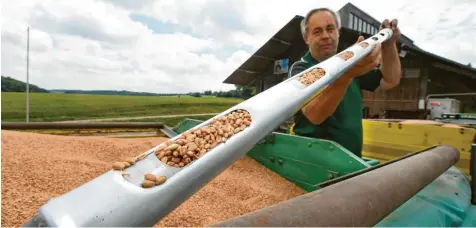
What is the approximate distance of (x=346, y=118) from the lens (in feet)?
4.28

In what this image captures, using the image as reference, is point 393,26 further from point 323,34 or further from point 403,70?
point 403,70

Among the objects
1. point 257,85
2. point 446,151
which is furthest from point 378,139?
point 257,85

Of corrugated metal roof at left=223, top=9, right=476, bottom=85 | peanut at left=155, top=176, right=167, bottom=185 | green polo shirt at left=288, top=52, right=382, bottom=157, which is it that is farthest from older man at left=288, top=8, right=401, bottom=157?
corrugated metal roof at left=223, top=9, right=476, bottom=85

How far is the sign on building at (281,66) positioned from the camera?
7.45m

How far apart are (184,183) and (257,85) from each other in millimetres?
8697

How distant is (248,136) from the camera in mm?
459

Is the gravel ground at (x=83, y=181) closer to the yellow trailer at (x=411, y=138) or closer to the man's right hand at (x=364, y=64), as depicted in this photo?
the man's right hand at (x=364, y=64)

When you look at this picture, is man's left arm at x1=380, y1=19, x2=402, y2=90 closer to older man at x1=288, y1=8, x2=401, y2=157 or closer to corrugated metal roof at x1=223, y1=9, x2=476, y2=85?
older man at x1=288, y1=8, x2=401, y2=157

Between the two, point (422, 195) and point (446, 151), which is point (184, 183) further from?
point (446, 151)

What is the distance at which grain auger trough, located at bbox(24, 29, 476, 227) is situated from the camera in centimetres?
33

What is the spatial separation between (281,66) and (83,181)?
267 inches

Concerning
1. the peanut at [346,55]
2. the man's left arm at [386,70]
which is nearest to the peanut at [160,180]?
the peanut at [346,55]

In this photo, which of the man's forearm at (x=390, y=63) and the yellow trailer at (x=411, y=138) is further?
the yellow trailer at (x=411, y=138)

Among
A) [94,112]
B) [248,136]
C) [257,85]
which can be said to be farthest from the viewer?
A: [94,112]
